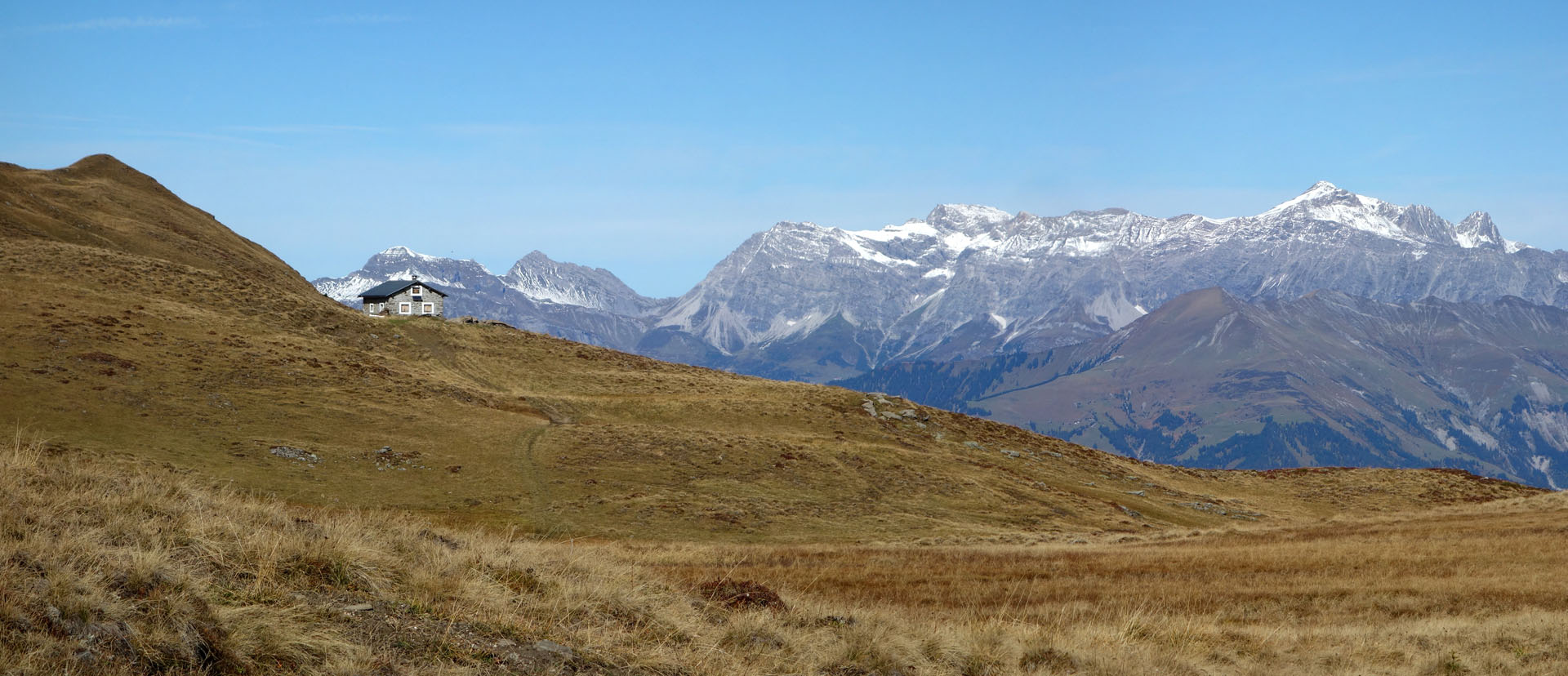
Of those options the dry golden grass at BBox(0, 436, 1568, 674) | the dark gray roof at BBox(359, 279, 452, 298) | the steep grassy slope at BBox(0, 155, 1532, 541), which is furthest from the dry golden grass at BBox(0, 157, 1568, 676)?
the dark gray roof at BBox(359, 279, 452, 298)

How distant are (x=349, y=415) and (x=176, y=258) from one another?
56.5 metres

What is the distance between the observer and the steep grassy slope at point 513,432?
47906mm

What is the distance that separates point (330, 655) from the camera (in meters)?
9.62

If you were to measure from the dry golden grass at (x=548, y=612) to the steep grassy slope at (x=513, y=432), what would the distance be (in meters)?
23.2

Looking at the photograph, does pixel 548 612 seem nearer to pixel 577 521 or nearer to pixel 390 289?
pixel 577 521

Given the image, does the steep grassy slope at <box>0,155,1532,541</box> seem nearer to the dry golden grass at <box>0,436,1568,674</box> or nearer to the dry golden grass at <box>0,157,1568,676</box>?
the dry golden grass at <box>0,157,1568,676</box>

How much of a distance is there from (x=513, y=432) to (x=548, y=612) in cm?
5191

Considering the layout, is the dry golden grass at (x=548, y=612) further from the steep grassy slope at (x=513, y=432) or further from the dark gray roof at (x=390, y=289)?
the dark gray roof at (x=390, y=289)

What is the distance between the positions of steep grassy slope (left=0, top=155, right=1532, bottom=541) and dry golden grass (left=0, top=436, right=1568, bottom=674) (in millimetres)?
23238

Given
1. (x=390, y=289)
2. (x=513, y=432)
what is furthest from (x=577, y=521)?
(x=390, y=289)

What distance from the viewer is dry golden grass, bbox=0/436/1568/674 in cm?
952

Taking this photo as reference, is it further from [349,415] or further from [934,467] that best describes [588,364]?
[934,467]

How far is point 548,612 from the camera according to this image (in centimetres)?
1277

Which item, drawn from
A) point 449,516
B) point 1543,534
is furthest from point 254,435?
point 1543,534
